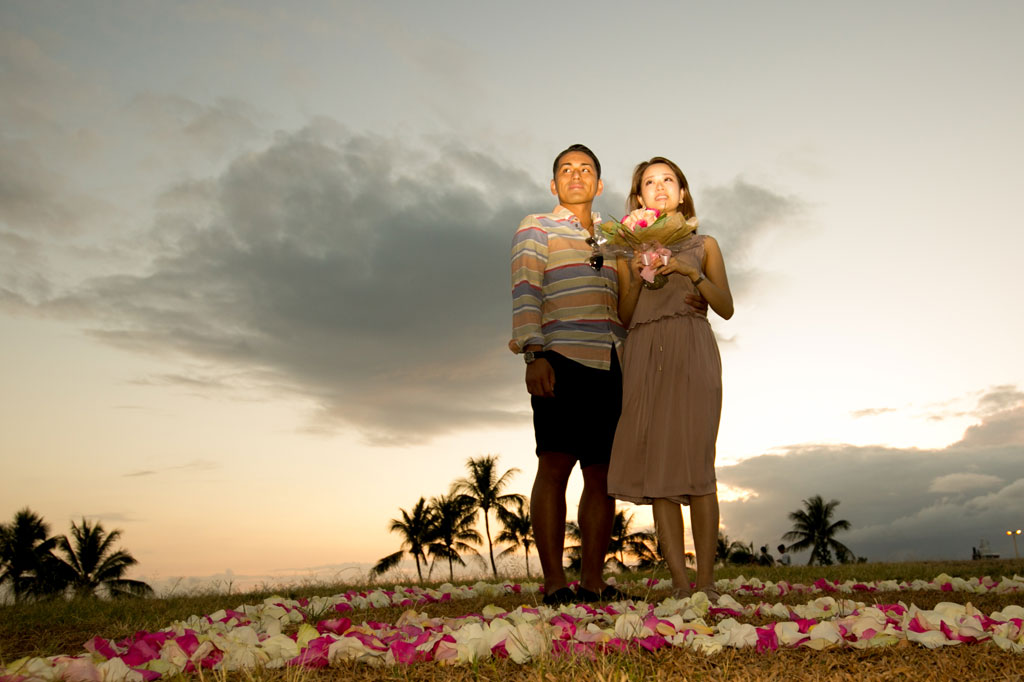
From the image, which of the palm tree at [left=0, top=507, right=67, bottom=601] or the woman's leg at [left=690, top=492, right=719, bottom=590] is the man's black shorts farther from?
the palm tree at [left=0, top=507, right=67, bottom=601]

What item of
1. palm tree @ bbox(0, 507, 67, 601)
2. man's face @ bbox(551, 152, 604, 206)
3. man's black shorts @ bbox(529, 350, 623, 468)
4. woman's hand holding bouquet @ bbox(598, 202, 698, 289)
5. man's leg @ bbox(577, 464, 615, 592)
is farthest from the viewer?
palm tree @ bbox(0, 507, 67, 601)

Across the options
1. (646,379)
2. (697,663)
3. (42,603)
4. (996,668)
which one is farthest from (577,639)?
(42,603)

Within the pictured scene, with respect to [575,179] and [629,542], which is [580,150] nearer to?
[575,179]

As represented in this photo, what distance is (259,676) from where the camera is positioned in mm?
3299

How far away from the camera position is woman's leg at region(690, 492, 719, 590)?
A: 18.5ft

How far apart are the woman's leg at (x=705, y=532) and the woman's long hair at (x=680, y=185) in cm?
227

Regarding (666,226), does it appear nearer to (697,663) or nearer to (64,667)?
(697,663)

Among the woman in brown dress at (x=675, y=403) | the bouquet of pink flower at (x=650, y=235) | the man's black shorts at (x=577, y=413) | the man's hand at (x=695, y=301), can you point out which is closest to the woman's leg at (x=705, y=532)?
the woman in brown dress at (x=675, y=403)

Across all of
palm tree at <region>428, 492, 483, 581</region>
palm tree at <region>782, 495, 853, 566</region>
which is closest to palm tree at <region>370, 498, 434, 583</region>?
palm tree at <region>428, 492, 483, 581</region>

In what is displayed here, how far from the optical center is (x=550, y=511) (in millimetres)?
5977

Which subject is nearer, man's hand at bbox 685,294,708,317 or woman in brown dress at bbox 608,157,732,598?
woman in brown dress at bbox 608,157,732,598

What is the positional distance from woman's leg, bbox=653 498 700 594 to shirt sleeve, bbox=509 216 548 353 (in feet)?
5.06

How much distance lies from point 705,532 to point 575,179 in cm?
301

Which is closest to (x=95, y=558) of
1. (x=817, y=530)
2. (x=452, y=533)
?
(x=452, y=533)
